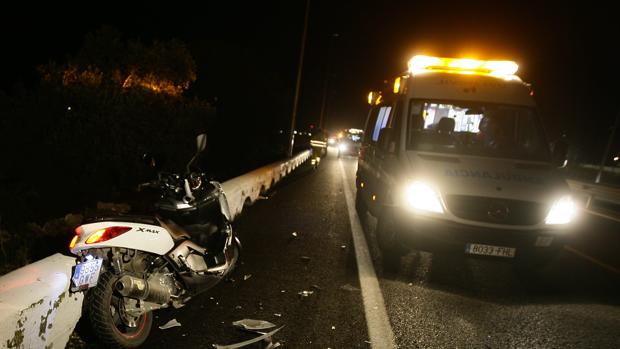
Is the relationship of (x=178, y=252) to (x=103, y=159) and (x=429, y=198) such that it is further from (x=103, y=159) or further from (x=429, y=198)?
(x=103, y=159)

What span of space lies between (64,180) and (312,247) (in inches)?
286

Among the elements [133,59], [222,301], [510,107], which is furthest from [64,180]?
[133,59]

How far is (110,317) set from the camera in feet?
10.3

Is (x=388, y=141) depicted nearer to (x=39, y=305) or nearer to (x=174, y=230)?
(x=174, y=230)

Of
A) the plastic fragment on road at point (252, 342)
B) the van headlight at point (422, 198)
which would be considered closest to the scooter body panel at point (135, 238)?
the plastic fragment on road at point (252, 342)

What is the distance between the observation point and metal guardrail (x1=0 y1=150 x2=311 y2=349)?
2.60 meters

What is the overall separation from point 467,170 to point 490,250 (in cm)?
100

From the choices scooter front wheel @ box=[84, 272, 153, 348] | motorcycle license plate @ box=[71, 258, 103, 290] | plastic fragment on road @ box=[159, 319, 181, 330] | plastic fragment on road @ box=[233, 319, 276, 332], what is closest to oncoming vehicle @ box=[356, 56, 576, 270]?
plastic fragment on road @ box=[233, 319, 276, 332]

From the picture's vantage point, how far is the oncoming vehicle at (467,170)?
206 inches

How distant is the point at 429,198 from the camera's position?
531cm

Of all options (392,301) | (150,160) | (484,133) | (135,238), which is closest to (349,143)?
(484,133)

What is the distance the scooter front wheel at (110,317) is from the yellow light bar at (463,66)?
5.47 metres

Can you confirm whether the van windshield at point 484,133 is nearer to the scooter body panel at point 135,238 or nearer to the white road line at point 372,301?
the white road line at point 372,301

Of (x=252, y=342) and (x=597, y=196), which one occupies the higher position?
(x=597, y=196)
